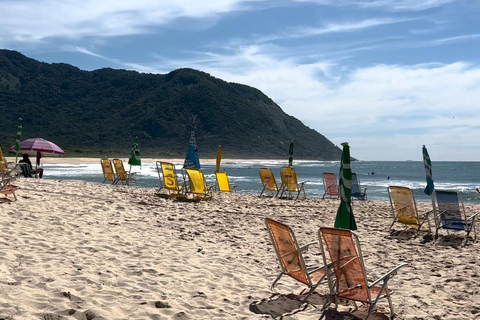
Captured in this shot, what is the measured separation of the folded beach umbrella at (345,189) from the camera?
6.02 m

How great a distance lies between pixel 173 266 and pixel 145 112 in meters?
104

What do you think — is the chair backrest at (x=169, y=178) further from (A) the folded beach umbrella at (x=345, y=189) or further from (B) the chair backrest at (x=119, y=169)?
(A) the folded beach umbrella at (x=345, y=189)

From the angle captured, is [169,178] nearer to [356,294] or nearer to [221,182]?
[221,182]

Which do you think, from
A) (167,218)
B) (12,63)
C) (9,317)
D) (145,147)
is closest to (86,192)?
(167,218)

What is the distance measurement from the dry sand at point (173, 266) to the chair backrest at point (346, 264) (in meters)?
0.25

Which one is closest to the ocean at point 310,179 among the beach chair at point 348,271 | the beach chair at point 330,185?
the beach chair at point 330,185

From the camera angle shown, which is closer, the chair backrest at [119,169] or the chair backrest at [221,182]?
the chair backrest at [221,182]

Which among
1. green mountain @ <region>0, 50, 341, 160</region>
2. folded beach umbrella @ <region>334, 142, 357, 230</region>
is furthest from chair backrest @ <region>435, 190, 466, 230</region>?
green mountain @ <region>0, 50, 341, 160</region>

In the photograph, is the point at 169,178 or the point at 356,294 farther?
the point at 169,178

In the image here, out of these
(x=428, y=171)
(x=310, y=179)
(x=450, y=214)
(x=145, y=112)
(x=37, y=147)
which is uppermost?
(x=145, y=112)

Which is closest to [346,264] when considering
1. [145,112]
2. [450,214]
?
[450,214]

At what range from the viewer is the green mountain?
94375mm

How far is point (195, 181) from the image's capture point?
35.6 feet

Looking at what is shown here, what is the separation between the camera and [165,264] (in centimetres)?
491
